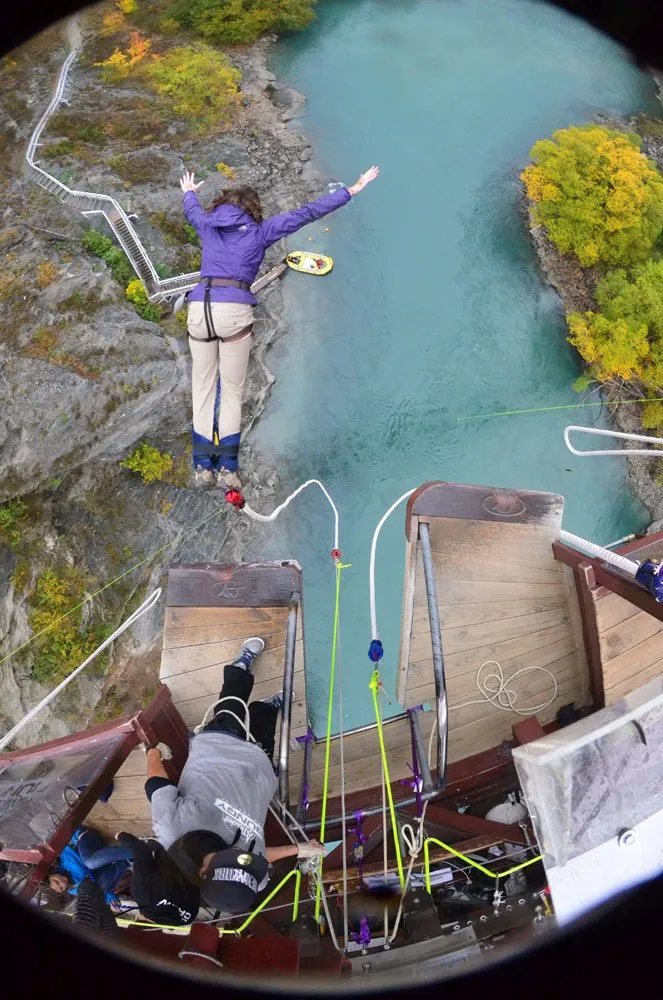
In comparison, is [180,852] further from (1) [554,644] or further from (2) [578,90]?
(2) [578,90]

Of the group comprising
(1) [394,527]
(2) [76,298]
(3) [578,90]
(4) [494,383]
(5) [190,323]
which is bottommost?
(1) [394,527]

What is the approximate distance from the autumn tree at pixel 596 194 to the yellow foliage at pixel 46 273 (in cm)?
803

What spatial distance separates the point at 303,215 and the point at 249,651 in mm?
3884

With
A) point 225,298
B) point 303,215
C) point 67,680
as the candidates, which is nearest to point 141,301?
point 225,298

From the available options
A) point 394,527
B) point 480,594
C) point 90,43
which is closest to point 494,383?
point 394,527

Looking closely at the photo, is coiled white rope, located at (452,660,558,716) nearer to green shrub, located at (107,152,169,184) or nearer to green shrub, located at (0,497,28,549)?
green shrub, located at (0,497,28,549)

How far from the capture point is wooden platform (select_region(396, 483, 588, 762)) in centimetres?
529

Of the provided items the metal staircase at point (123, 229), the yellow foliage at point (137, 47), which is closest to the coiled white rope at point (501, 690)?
the metal staircase at point (123, 229)

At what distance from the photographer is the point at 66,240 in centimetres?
992

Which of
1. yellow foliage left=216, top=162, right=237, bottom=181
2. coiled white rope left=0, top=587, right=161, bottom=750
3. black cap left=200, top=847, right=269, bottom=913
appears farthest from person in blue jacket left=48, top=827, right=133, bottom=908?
yellow foliage left=216, top=162, right=237, bottom=181

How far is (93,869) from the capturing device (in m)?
4.12

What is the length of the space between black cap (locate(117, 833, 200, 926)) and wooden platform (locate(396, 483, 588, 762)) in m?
2.71

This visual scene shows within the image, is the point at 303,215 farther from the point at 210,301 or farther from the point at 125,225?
the point at 125,225

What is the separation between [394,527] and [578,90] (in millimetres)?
9162
